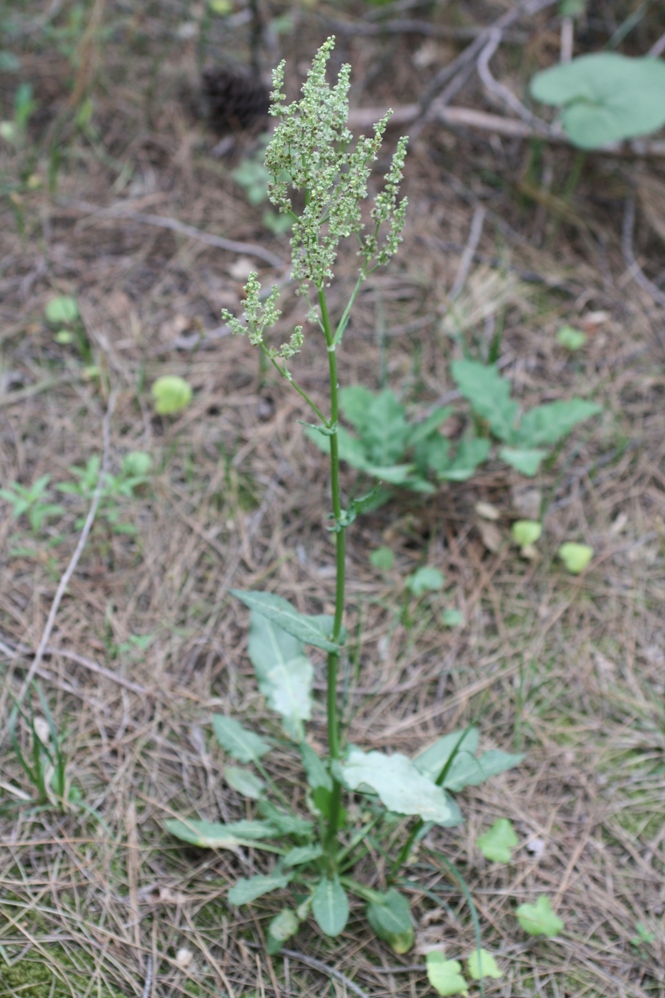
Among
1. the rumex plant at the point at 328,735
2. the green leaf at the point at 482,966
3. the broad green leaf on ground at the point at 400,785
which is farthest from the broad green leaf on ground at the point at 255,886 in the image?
the green leaf at the point at 482,966

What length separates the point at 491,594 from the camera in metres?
2.46

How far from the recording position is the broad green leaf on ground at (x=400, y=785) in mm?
1634

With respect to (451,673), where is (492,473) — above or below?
above

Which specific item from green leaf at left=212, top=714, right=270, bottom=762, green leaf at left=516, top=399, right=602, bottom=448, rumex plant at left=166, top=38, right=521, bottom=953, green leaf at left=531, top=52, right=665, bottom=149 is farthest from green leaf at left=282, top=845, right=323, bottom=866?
green leaf at left=531, top=52, right=665, bottom=149

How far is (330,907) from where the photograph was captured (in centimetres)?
168

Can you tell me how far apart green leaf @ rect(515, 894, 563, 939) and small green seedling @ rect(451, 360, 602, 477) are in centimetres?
131

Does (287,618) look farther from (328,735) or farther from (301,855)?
(301,855)

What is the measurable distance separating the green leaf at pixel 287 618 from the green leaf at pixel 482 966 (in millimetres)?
770

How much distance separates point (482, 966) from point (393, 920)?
0.22 meters

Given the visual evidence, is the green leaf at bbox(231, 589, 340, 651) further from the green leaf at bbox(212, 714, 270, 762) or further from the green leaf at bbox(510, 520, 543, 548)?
the green leaf at bbox(510, 520, 543, 548)

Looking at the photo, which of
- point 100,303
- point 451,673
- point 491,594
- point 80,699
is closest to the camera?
point 80,699

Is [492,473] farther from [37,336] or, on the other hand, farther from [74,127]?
[74,127]

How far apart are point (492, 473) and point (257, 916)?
5.25 ft

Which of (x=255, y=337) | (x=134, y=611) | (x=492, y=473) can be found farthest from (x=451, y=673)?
(x=255, y=337)
